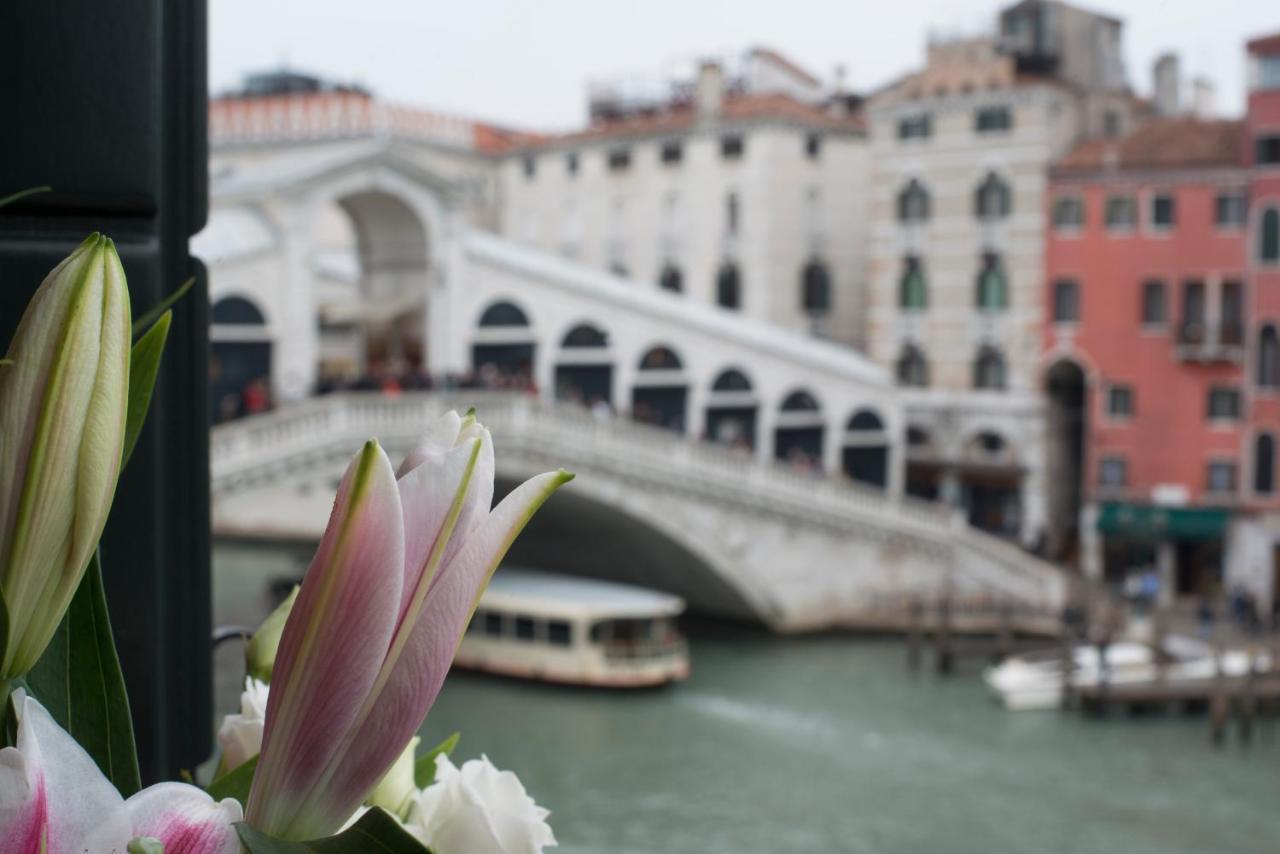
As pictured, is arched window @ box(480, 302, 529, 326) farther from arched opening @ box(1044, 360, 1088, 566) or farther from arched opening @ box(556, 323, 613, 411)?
arched opening @ box(1044, 360, 1088, 566)

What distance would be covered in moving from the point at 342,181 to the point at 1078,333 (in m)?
5.22

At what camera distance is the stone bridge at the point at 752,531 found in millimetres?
11227

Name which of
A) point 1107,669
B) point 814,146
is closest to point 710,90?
point 814,146

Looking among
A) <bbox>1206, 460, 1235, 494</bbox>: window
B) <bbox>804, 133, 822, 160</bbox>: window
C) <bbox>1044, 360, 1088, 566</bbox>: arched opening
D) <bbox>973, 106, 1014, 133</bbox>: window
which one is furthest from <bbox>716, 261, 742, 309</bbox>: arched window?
<bbox>1206, 460, 1235, 494</bbox>: window

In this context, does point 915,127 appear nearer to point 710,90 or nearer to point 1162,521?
point 710,90

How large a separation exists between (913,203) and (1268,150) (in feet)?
8.51

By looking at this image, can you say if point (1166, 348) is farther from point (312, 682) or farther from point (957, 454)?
point (312, 682)

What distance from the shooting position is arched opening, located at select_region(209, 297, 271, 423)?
11.5 metres

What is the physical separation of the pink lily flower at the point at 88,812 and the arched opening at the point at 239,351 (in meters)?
11.2

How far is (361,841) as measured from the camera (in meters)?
0.40

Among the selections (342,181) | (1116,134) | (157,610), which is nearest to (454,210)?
(342,181)

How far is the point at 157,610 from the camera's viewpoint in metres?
0.60

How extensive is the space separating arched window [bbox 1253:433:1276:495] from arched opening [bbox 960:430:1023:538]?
169cm

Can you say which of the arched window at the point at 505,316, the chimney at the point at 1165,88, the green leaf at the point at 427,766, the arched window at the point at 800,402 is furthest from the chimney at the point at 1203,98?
the green leaf at the point at 427,766
